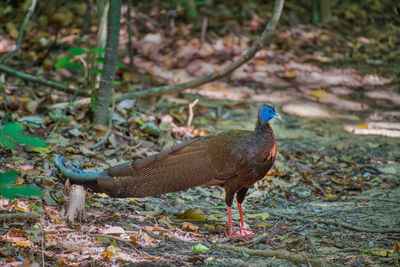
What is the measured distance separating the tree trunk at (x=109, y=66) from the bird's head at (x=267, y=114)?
6.47 feet

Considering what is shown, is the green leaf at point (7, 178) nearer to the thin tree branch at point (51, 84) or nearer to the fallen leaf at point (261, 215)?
the fallen leaf at point (261, 215)

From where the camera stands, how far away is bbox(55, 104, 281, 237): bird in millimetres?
3568

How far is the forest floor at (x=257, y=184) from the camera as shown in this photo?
3.07 meters

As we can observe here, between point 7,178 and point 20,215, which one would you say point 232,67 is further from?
point 7,178

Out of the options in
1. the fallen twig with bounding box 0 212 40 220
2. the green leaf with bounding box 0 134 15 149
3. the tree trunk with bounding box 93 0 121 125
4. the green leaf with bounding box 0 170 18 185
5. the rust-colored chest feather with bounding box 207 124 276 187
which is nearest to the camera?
the green leaf with bounding box 0 134 15 149

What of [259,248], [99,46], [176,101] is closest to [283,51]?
[176,101]

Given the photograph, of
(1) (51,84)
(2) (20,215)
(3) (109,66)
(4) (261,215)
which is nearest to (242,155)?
(4) (261,215)

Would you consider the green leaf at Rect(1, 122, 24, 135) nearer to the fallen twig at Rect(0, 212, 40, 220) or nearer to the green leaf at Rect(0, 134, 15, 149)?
the green leaf at Rect(0, 134, 15, 149)

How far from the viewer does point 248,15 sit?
9.48 meters

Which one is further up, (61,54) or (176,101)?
(61,54)

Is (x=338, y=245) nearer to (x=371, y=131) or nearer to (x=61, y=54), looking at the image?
(x=371, y=131)

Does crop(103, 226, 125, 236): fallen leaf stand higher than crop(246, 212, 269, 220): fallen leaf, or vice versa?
crop(103, 226, 125, 236): fallen leaf

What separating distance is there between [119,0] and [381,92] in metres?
4.76

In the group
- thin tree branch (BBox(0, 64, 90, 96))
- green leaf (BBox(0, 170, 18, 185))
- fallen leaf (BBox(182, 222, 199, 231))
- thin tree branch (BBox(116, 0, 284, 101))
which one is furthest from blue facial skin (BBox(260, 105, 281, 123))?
thin tree branch (BBox(0, 64, 90, 96))
